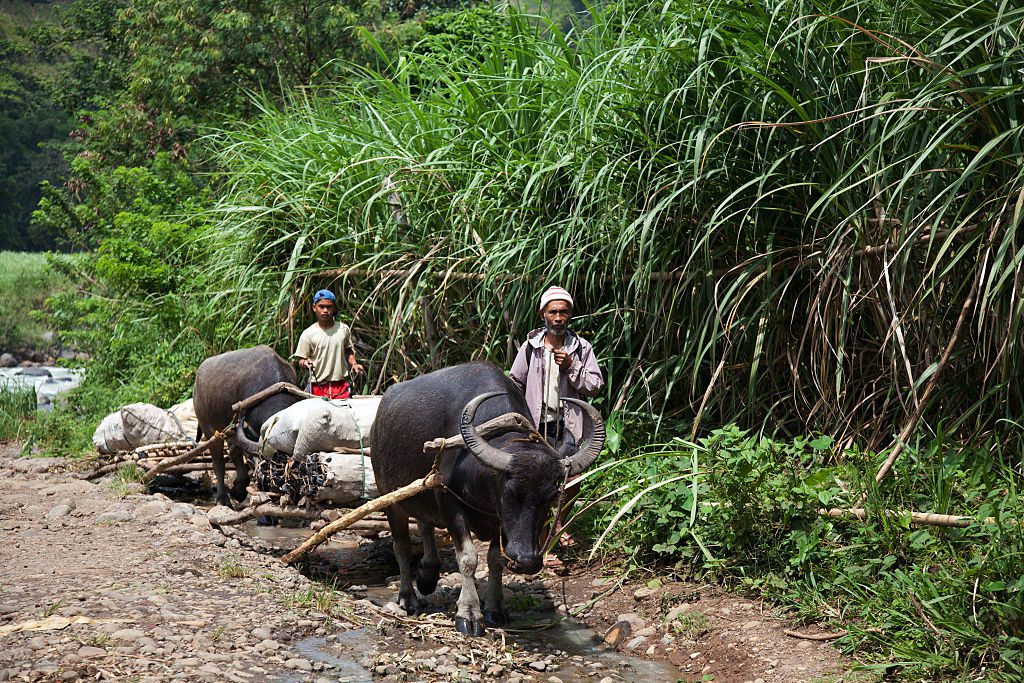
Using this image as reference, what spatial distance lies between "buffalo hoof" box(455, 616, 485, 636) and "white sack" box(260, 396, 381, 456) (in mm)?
1313

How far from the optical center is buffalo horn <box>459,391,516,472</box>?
417 centimetres

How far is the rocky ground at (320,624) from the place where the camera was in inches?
152

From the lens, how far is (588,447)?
4461 mm

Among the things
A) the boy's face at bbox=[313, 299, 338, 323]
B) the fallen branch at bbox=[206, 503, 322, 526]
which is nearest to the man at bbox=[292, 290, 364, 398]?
the boy's face at bbox=[313, 299, 338, 323]

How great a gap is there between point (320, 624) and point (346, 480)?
915 millimetres

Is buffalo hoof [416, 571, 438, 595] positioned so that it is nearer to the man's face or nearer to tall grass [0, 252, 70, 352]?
the man's face

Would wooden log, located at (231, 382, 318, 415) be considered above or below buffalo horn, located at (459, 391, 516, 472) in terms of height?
below

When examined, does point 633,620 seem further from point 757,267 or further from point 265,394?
point 265,394

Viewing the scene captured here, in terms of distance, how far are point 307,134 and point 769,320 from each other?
4.97 m

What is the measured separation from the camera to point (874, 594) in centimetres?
407

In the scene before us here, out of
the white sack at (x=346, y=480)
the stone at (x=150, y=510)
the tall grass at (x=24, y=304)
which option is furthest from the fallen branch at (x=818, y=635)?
the tall grass at (x=24, y=304)

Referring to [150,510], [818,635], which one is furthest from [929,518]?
[150,510]

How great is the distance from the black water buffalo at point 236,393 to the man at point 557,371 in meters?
2.15

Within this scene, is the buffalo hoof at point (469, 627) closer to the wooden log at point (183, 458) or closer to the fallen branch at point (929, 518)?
the fallen branch at point (929, 518)
